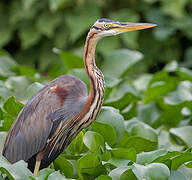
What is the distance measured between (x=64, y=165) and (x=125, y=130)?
0.67 meters

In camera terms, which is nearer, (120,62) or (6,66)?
(120,62)

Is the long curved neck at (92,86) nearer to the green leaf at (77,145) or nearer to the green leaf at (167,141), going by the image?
the green leaf at (77,145)

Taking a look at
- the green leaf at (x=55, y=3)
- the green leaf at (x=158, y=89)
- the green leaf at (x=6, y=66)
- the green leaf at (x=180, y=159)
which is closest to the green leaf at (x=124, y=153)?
the green leaf at (x=180, y=159)

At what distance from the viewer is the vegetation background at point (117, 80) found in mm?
2854

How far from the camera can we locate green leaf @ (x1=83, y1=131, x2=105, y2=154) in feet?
9.87

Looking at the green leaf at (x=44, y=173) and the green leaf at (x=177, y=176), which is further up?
the green leaf at (x=44, y=173)

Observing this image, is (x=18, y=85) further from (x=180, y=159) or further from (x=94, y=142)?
(x=180, y=159)

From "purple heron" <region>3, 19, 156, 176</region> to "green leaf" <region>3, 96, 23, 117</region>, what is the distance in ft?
1.20

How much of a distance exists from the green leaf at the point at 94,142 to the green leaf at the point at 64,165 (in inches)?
6.7

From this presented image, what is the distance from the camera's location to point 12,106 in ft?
10.7

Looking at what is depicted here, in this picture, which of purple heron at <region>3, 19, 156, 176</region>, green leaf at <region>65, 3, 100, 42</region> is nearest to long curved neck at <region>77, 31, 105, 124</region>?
purple heron at <region>3, 19, 156, 176</region>

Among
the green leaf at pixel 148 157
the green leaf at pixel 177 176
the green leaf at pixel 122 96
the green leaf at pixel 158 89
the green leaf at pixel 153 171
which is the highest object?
the green leaf at pixel 153 171

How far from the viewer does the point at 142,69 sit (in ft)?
21.6

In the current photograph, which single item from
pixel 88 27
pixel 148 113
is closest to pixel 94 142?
pixel 148 113
